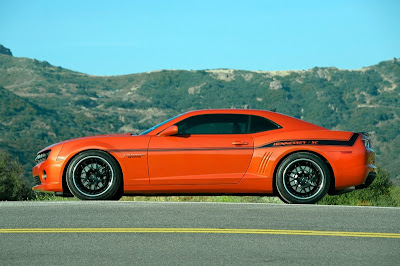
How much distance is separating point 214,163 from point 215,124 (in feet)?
2.33

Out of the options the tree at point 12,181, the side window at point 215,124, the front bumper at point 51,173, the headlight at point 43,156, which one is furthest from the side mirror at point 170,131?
the tree at point 12,181

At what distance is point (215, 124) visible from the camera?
34.8ft

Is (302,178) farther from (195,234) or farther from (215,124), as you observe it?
(195,234)

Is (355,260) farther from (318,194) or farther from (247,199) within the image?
(247,199)

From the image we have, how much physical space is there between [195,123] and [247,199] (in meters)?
16.4

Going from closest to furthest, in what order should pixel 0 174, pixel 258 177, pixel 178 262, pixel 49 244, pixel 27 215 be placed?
pixel 178 262 < pixel 49 244 < pixel 27 215 < pixel 258 177 < pixel 0 174

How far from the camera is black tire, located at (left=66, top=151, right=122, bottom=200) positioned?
33.9 ft

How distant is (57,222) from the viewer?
8227 mm

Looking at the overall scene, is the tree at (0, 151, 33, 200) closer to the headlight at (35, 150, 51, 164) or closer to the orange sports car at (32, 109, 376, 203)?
the headlight at (35, 150, 51, 164)

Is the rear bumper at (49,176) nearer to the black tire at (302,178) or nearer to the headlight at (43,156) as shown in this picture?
the headlight at (43,156)

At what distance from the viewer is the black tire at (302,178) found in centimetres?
1019

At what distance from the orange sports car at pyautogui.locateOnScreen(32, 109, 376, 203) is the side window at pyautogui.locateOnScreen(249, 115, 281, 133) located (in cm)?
5

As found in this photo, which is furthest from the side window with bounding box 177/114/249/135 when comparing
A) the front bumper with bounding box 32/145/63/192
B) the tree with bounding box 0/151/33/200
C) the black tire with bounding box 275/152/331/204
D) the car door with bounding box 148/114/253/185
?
the tree with bounding box 0/151/33/200

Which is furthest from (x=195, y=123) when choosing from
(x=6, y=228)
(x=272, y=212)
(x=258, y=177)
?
(x=6, y=228)
